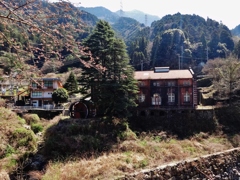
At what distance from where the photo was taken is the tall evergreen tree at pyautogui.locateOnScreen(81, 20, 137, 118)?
19969mm

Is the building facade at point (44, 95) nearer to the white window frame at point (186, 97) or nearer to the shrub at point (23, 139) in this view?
the shrub at point (23, 139)

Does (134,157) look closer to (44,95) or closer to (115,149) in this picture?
(115,149)

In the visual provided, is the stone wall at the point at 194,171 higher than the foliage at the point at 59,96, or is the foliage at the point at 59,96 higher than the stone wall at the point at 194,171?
the foliage at the point at 59,96

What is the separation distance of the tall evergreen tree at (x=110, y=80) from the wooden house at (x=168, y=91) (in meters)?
3.57

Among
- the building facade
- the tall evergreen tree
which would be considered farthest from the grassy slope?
the building facade

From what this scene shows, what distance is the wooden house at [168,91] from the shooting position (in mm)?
Answer: 23969

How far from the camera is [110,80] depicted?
20375 millimetres

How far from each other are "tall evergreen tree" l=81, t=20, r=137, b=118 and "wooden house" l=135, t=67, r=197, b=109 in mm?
3575

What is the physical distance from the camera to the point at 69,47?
3809mm

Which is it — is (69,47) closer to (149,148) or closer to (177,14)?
(149,148)

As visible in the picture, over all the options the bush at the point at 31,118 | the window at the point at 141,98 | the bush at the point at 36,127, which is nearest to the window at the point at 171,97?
the window at the point at 141,98

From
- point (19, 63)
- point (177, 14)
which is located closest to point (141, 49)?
point (177, 14)

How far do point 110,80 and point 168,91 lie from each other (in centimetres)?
733

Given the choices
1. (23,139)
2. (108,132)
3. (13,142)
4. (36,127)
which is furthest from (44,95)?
(108,132)
